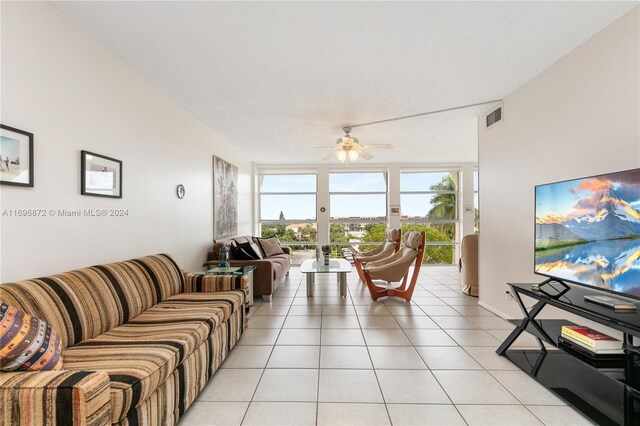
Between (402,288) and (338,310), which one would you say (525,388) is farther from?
(402,288)

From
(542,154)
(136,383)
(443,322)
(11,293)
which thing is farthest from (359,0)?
(443,322)

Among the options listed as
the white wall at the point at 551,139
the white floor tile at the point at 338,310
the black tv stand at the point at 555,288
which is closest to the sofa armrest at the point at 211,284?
the white floor tile at the point at 338,310

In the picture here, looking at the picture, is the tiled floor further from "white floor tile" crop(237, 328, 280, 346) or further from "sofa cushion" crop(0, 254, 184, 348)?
"sofa cushion" crop(0, 254, 184, 348)

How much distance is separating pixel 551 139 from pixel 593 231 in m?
1.21

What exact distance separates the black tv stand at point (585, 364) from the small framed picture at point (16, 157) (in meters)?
3.55

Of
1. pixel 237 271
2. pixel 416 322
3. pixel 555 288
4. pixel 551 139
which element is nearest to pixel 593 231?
pixel 555 288

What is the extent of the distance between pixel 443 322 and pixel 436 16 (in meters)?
3.11

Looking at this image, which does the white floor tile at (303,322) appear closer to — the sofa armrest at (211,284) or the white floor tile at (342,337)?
the white floor tile at (342,337)

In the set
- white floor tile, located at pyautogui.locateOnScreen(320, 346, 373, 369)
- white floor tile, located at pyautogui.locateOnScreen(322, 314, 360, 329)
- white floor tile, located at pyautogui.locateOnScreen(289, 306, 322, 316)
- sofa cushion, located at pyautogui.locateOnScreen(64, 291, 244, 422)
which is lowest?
white floor tile, located at pyautogui.locateOnScreen(289, 306, 322, 316)

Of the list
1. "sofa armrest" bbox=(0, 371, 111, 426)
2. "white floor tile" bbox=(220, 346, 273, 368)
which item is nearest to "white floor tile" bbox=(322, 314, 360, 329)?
"white floor tile" bbox=(220, 346, 273, 368)

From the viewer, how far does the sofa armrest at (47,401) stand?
1121 mm

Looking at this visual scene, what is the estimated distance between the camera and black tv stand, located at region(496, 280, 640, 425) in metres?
1.71

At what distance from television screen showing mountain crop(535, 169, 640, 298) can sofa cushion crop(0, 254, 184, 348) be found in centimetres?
331

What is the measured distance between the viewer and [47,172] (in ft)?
6.55
